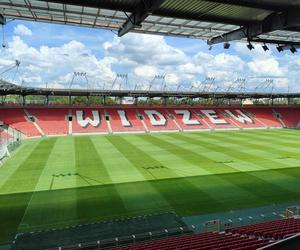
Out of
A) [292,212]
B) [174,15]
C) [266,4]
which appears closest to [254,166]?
[292,212]

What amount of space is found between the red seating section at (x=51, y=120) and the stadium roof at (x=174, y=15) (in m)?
40.3

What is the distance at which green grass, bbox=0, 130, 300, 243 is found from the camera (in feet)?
56.2

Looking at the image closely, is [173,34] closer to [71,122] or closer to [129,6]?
[129,6]

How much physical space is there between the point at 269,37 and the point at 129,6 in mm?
10514

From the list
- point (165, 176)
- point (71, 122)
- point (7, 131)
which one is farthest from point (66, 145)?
point (165, 176)

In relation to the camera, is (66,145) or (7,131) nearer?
(66,145)

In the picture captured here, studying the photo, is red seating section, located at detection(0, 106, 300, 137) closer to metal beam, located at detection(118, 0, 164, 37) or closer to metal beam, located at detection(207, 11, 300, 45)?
metal beam, located at detection(118, 0, 164, 37)

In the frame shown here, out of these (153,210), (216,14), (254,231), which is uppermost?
(216,14)

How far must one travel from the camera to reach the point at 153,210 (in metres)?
17.1

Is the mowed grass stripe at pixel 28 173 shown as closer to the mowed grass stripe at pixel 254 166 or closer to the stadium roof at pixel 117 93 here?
the mowed grass stripe at pixel 254 166

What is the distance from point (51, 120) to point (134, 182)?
1501 inches

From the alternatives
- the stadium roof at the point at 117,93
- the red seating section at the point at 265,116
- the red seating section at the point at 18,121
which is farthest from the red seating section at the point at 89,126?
the red seating section at the point at 265,116

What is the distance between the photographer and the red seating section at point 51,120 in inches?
2125

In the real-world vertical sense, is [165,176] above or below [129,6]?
below
